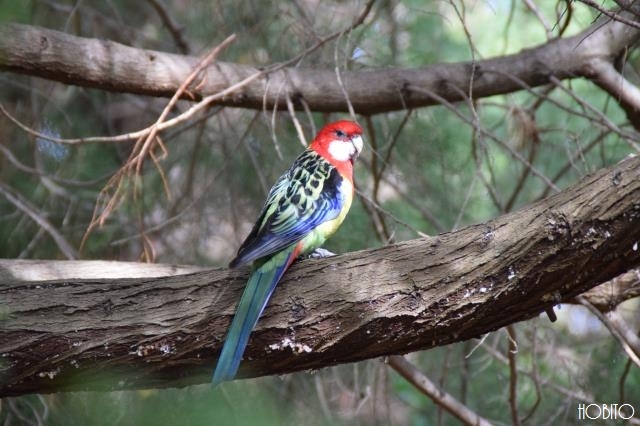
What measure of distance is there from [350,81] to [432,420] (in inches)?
114

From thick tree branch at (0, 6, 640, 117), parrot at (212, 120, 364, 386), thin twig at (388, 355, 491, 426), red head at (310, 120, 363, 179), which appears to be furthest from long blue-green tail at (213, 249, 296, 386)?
thick tree branch at (0, 6, 640, 117)

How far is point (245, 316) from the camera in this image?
2.60m

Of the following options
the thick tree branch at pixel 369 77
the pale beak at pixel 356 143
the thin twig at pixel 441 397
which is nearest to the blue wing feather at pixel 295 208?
the pale beak at pixel 356 143

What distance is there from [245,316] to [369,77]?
1.92 meters

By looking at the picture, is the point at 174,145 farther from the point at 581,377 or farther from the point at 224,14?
the point at 581,377

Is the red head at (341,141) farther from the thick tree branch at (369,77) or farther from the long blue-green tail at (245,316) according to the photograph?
the long blue-green tail at (245,316)

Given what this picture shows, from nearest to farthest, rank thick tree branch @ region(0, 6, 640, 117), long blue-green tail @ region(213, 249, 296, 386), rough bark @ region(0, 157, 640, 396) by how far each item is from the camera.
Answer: rough bark @ region(0, 157, 640, 396) → long blue-green tail @ region(213, 249, 296, 386) → thick tree branch @ region(0, 6, 640, 117)

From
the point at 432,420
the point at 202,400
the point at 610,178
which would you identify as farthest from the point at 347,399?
the point at 202,400

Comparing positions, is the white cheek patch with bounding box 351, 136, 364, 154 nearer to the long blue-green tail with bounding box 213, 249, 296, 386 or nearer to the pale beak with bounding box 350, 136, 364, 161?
the pale beak with bounding box 350, 136, 364, 161

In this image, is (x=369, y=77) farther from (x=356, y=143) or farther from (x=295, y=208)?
(x=295, y=208)

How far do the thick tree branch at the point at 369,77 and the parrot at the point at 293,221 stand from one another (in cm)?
41

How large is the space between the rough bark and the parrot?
2.8 inches

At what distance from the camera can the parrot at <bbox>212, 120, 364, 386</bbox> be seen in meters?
2.59

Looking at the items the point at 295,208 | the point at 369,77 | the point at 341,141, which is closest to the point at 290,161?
the point at 369,77
